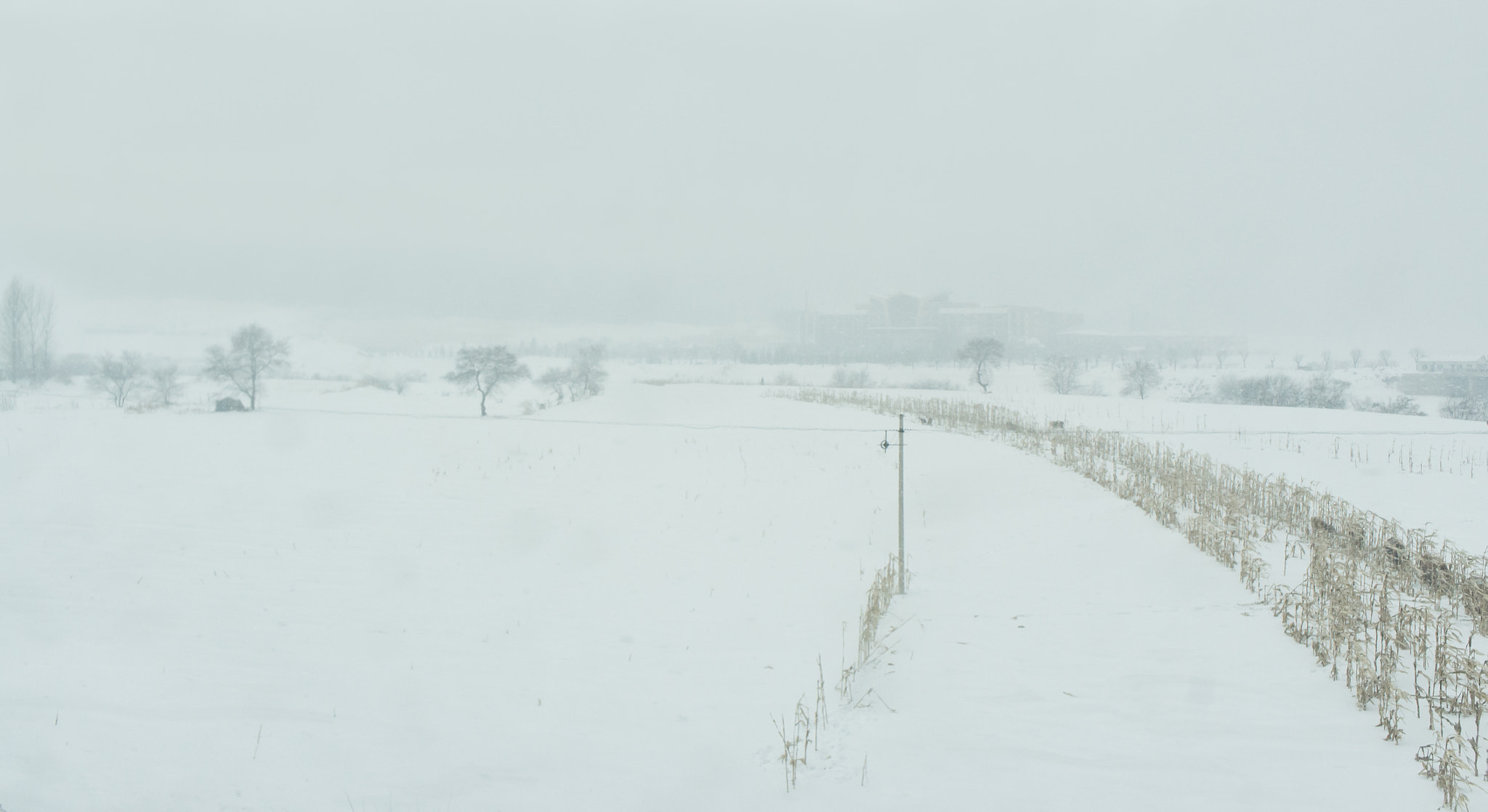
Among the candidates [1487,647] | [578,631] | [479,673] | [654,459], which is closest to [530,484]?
[654,459]

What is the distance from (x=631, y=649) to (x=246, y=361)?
132 feet

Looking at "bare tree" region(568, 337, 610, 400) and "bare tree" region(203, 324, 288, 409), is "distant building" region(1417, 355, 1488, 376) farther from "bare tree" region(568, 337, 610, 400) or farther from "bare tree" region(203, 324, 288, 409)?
"bare tree" region(203, 324, 288, 409)

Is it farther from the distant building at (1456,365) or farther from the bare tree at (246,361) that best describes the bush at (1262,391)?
the bare tree at (246,361)

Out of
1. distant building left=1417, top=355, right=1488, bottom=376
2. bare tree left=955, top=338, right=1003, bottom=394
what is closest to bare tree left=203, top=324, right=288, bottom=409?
bare tree left=955, top=338, right=1003, bottom=394

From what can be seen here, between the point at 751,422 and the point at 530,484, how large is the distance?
1778 centimetres

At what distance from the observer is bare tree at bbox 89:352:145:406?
135ft

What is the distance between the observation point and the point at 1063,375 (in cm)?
6412

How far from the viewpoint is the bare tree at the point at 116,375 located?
41.3 meters

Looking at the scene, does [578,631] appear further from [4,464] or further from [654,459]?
[4,464]

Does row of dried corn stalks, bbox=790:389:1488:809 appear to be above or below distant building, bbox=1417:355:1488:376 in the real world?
below

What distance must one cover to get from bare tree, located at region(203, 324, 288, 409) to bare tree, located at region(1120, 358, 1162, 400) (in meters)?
65.5

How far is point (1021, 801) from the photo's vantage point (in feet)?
14.5

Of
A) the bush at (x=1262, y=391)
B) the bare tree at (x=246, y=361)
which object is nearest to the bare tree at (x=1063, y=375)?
the bush at (x=1262, y=391)

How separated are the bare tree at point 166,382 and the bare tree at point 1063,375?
225 feet
